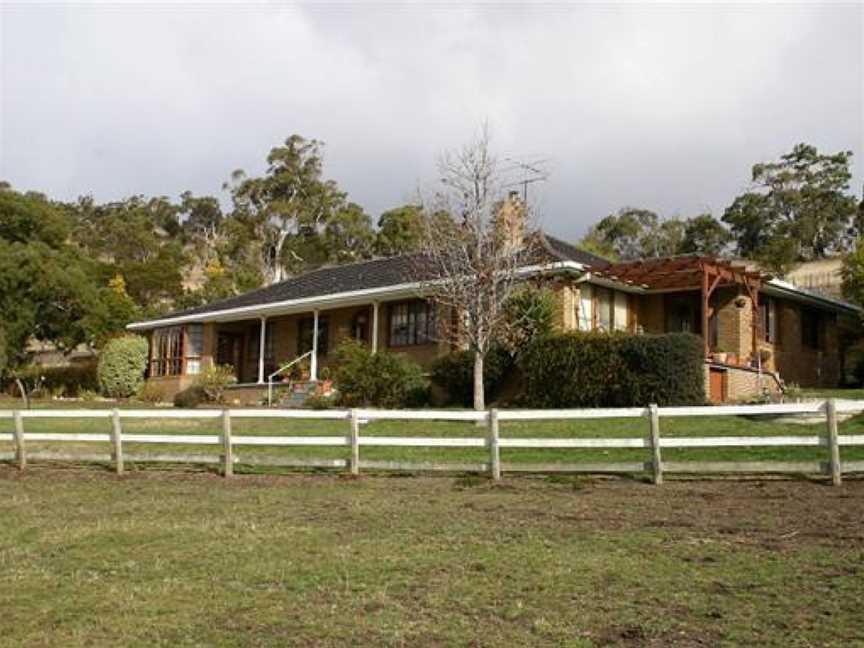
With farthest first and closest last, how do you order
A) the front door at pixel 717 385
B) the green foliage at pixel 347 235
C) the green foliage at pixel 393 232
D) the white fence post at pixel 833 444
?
the green foliage at pixel 347 235, the green foliage at pixel 393 232, the front door at pixel 717 385, the white fence post at pixel 833 444

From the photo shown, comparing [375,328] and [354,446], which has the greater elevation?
[375,328]

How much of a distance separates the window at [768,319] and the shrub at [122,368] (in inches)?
812

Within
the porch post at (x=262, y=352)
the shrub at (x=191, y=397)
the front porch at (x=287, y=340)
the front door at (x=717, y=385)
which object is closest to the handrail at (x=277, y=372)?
the front porch at (x=287, y=340)

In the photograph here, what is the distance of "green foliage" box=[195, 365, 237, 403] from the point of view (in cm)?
3200

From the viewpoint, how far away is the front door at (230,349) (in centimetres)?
3659

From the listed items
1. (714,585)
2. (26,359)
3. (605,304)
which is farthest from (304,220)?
(714,585)

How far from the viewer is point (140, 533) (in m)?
10.8

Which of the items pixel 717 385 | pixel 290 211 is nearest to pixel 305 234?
pixel 290 211

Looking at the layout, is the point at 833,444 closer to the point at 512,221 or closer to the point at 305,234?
the point at 512,221

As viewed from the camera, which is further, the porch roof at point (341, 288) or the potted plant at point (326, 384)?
the potted plant at point (326, 384)

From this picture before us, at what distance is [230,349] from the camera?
36906 millimetres

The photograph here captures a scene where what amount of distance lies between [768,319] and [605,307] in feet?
17.4

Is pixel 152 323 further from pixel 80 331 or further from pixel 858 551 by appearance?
pixel 858 551

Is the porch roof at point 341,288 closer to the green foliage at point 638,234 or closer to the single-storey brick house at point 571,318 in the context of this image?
the single-storey brick house at point 571,318
